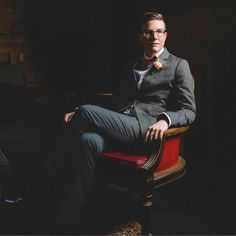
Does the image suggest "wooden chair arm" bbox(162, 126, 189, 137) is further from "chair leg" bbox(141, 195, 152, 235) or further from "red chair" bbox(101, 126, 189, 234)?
"chair leg" bbox(141, 195, 152, 235)

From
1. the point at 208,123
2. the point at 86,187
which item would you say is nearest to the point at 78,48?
the point at 208,123

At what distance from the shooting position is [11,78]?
3746mm

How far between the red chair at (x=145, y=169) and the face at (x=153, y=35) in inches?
22.6

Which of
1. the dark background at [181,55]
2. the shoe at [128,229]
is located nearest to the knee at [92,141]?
the shoe at [128,229]

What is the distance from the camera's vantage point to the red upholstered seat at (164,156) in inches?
93.4

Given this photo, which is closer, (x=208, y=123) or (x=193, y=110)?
(x=193, y=110)

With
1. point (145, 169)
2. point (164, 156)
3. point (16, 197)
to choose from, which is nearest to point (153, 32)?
point (164, 156)

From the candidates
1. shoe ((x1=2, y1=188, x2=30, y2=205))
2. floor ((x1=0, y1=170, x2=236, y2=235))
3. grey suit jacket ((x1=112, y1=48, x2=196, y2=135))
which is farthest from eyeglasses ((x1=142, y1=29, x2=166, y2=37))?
shoe ((x1=2, y1=188, x2=30, y2=205))

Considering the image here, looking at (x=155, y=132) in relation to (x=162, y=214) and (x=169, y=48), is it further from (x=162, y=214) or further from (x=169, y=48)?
(x=169, y=48)

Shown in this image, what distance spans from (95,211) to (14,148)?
2.45 feet

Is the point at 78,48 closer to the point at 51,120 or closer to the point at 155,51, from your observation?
the point at 51,120

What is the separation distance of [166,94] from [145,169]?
567 millimetres

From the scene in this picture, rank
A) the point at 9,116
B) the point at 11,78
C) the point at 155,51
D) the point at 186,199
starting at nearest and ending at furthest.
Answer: the point at 155,51 → the point at 186,199 → the point at 9,116 → the point at 11,78

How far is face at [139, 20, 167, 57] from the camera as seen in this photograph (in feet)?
8.62
